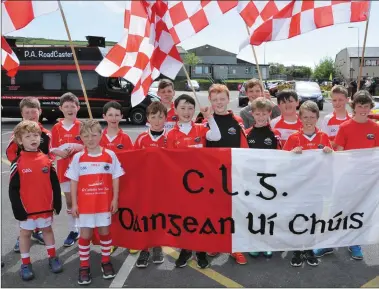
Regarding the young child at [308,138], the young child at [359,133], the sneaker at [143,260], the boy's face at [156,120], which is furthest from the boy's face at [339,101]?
the sneaker at [143,260]

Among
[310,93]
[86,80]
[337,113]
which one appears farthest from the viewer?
[310,93]

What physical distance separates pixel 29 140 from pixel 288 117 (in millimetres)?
2698

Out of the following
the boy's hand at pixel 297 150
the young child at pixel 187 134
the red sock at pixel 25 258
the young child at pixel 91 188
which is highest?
the young child at pixel 187 134

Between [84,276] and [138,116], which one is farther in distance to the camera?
[138,116]

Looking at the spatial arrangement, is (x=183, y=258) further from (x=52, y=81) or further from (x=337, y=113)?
(x=52, y=81)

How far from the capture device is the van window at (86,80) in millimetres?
15109

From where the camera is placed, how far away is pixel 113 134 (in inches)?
162

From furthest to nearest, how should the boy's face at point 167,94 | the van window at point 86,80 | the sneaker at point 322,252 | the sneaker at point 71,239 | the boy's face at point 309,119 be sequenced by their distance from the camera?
the van window at point 86,80
the boy's face at point 167,94
the sneaker at point 71,239
the sneaker at point 322,252
the boy's face at point 309,119

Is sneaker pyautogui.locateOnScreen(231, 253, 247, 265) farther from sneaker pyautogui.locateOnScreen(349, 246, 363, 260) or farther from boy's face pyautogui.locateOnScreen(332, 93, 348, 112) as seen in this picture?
boy's face pyautogui.locateOnScreen(332, 93, 348, 112)

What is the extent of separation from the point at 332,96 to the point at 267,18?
122 cm

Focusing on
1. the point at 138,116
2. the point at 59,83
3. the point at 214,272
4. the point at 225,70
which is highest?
the point at 225,70

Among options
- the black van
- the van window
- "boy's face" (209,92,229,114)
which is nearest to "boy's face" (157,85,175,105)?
"boy's face" (209,92,229,114)

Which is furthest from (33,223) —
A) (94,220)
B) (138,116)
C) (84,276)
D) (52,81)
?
(52,81)

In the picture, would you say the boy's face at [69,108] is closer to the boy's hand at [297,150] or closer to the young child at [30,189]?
the young child at [30,189]
